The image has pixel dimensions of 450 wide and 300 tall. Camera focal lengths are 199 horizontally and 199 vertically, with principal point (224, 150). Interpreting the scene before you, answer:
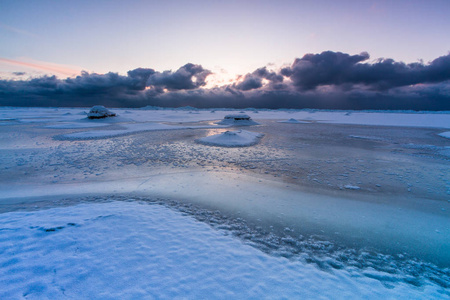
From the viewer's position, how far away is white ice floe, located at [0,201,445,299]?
2.27m

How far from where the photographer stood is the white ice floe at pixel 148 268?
227cm

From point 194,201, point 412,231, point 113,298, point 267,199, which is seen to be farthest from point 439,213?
point 113,298

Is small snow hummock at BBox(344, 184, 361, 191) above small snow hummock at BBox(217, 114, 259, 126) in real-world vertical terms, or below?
below

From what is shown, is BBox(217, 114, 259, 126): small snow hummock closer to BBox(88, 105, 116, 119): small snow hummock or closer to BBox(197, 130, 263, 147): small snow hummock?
BBox(197, 130, 263, 147): small snow hummock

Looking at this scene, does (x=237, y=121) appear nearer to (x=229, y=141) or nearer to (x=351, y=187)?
(x=229, y=141)

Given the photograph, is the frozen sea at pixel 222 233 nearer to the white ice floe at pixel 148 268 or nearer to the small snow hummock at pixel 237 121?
the white ice floe at pixel 148 268

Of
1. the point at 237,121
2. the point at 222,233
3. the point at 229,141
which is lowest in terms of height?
the point at 222,233

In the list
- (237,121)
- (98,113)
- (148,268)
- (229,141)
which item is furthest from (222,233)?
(98,113)

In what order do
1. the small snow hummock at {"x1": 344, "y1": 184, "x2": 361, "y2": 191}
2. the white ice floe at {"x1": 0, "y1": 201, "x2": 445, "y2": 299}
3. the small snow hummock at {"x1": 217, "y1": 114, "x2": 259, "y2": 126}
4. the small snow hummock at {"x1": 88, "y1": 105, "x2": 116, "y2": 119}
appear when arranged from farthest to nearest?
the small snow hummock at {"x1": 88, "y1": 105, "x2": 116, "y2": 119} → the small snow hummock at {"x1": 217, "y1": 114, "x2": 259, "y2": 126} → the small snow hummock at {"x1": 344, "y1": 184, "x2": 361, "y2": 191} → the white ice floe at {"x1": 0, "y1": 201, "x2": 445, "y2": 299}

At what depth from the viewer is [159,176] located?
7023mm

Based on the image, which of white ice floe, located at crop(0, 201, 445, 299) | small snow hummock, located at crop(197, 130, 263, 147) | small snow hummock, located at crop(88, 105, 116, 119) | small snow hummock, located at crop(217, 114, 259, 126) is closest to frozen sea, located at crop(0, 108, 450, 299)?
white ice floe, located at crop(0, 201, 445, 299)

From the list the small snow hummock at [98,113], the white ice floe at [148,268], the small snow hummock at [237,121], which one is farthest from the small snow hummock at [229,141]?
the small snow hummock at [98,113]

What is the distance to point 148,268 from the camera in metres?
2.62

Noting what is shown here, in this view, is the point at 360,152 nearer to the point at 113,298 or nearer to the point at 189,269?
the point at 189,269
